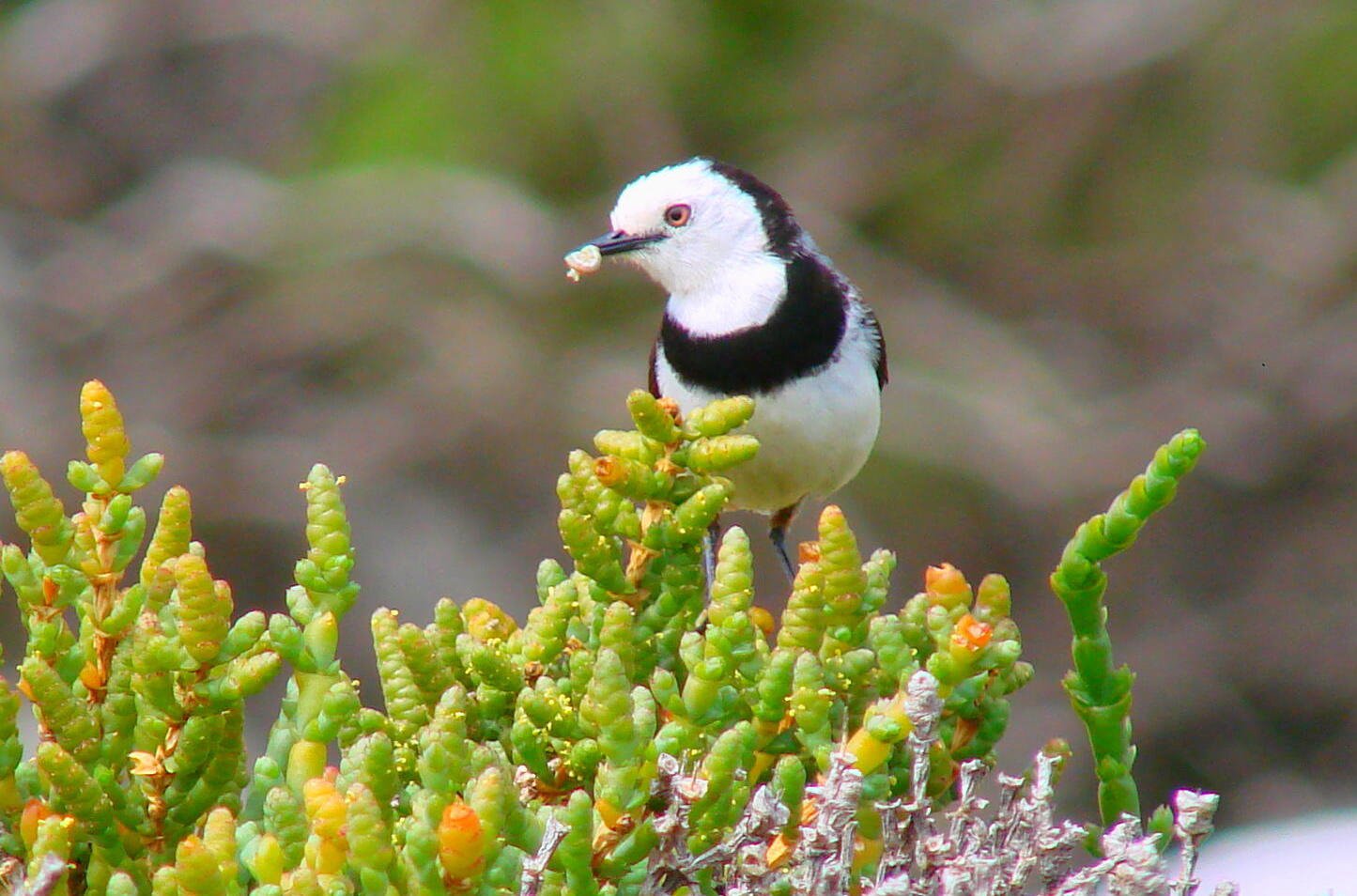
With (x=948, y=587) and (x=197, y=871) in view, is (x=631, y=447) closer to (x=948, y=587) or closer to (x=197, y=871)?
(x=948, y=587)

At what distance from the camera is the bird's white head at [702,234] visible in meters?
3.45

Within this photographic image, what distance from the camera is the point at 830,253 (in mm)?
6945

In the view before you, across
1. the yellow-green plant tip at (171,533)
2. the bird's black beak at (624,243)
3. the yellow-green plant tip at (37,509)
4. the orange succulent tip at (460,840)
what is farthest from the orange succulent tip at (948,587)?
the bird's black beak at (624,243)

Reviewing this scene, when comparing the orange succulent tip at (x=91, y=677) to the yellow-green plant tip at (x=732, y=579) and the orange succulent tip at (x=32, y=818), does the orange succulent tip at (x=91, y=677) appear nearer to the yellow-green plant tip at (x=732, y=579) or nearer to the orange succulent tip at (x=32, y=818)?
the orange succulent tip at (x=32, y=818)

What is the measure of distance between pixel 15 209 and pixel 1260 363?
5.18 metres

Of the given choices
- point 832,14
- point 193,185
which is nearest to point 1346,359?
point 832,14

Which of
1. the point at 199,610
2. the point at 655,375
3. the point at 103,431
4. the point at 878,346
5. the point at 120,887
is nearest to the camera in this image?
the point at 120,887

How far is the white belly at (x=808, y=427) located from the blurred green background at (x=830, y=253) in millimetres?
3273

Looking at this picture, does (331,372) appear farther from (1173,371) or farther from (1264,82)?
(1264,82)

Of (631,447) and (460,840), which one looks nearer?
(460,840)

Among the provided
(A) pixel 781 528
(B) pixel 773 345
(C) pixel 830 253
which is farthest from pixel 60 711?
(C) pixel 830 253

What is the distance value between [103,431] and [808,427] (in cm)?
193

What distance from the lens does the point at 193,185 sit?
7.35 m

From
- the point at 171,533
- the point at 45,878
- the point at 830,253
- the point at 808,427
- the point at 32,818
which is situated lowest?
the point at 45,878
